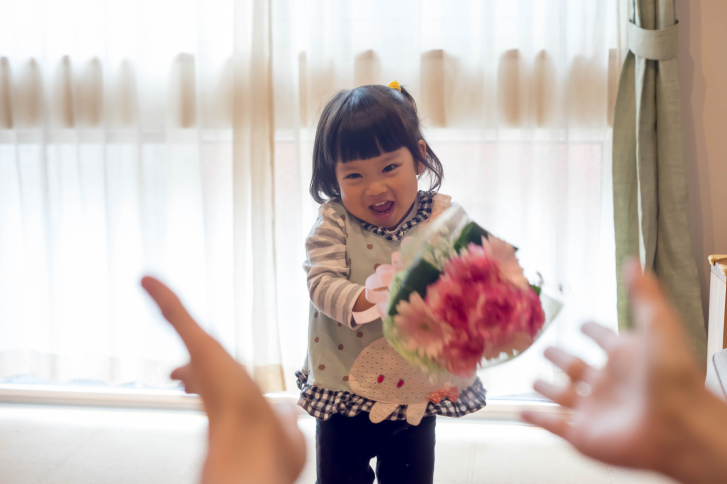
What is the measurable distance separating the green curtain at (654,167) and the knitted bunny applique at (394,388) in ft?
3.53

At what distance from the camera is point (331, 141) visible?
1.08 meters

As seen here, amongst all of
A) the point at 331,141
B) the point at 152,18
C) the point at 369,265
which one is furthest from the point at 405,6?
the point at 369,265

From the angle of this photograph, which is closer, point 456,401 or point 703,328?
point 456,401

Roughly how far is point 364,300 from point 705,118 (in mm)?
1493

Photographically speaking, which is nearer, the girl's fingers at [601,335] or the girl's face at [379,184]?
the girl's fingers at [601,335]

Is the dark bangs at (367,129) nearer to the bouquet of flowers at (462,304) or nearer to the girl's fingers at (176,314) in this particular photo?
the bouquet of flowers at (462,304)

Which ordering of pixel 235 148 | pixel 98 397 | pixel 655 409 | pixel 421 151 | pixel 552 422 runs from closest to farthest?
pixel 655 409, pixel 552 422, pixel 421 151, pixel 235 148, pixel 98 397

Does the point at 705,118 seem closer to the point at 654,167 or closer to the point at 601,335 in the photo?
the point at 654,167

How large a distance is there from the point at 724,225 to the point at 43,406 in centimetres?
258

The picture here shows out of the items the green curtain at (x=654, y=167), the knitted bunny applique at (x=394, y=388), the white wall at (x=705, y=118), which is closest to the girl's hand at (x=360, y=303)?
the knitted bunny applique at (x=394, y=388)

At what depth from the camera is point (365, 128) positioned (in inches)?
40.7

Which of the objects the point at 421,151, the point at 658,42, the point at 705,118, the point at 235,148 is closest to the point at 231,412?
the point at 421,151

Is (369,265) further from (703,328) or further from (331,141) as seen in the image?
(703,328)

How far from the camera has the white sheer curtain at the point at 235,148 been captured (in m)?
1.90
